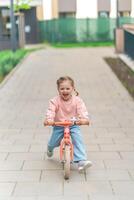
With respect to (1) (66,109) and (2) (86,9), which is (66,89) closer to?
(1) (66,109)

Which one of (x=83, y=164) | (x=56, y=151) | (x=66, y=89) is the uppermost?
(x=66, y=89)

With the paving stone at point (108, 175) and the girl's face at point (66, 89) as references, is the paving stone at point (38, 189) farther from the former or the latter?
the girl's face at point (66, 89)

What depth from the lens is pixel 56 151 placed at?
7379 mm

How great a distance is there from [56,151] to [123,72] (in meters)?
10.8

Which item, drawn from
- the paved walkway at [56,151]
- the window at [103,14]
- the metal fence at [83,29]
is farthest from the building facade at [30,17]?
the paved walkway at [56,151]

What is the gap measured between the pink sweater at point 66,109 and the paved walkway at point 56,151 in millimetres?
701

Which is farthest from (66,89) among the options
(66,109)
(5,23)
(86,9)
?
(86,9)

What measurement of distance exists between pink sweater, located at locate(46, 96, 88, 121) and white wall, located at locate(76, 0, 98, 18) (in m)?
35.5

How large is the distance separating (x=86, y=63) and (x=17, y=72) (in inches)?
157

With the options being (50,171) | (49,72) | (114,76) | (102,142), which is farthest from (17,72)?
(50,171)

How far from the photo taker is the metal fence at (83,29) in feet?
119

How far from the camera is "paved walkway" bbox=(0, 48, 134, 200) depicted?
5.72m

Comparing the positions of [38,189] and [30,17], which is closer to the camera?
[38,189]

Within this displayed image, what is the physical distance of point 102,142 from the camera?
26.1 ft
